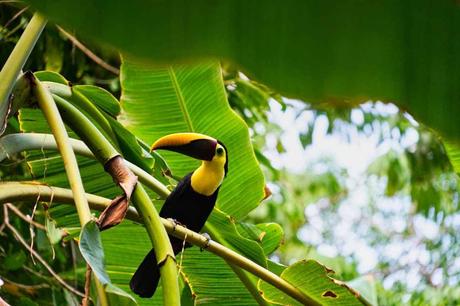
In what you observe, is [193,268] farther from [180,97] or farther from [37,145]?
[37,145]

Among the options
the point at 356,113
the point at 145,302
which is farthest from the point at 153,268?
the point at 356,113

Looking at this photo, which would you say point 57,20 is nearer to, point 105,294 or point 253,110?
point 105,294

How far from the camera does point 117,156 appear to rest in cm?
116

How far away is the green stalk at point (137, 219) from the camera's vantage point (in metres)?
1.17

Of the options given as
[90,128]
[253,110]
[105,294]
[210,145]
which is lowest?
[253,110]

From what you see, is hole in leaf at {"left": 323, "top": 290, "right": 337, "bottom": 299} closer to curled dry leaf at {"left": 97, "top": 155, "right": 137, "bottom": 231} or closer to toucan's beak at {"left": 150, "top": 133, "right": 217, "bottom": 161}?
toucan's beak at {"left": 150, "top": 133, "right": 217, "bottom": 161}

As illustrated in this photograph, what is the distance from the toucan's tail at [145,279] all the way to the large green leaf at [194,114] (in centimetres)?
33

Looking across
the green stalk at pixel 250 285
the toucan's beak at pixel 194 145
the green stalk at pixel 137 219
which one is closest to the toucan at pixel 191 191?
the toucan's beak at pixel 194 145

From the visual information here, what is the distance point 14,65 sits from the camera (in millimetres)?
1225

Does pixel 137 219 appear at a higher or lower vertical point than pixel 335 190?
higher

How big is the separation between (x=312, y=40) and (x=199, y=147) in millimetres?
1332

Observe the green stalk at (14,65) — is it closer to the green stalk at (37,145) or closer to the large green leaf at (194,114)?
the green stalk at (37,145)

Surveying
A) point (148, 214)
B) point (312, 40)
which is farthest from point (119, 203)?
point (312, 40)

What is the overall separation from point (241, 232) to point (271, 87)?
1340mm
